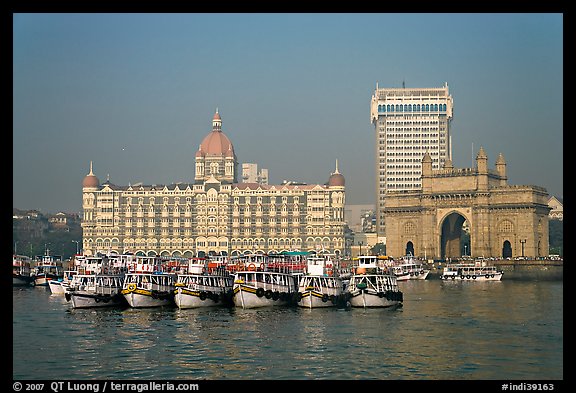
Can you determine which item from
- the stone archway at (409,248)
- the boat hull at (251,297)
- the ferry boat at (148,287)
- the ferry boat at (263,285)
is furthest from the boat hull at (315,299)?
the stone archway at (409,248)

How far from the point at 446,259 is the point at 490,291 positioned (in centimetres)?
6624

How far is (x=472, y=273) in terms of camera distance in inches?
5630

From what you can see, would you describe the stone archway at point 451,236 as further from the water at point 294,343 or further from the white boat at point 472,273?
the water at point 294,343

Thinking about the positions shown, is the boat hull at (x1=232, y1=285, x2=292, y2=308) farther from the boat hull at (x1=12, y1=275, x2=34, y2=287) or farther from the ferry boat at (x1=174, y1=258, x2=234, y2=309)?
the boat hull at (x1=12, y1=275, x2=34, y2=287)

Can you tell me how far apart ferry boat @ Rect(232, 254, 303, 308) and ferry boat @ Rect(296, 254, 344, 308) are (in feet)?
5.98

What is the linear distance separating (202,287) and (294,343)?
92.6 ft

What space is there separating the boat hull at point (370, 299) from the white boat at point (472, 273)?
6040 centimetres

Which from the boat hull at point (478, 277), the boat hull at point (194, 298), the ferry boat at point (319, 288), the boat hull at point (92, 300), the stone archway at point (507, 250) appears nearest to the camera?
the ferry boat at point (319, 288)

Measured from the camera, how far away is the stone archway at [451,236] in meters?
183

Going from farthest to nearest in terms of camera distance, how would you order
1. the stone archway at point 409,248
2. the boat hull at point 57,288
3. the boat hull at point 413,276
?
1. the stone archway at point 409,248
2. the boat hull at point 413,276
3. the boat hull at point 57,288

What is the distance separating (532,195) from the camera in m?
170

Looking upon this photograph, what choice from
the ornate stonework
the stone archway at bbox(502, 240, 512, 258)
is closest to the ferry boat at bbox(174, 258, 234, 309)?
the ornate stonework
